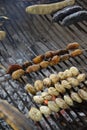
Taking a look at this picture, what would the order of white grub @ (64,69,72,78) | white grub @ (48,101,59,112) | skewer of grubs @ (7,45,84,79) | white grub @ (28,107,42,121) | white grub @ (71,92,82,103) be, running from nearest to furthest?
white grub @ (28,107,42,121)
white grub @ (48,101,59,112)
white grub @ (71,92,82,103)
white grub @ (64,69,72,78)
skewer of grubs @ (7,45,84,79)

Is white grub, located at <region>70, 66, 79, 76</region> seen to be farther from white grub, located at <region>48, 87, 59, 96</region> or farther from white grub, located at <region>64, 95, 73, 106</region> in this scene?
white grub, located at <region>64, 95, 73, 106</region>

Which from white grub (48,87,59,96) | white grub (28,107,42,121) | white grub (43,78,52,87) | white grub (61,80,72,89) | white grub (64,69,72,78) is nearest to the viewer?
white grub (28,107,42,121)

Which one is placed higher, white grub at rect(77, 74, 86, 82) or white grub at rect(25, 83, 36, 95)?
white grub at rect(25, 83, 36, 95)

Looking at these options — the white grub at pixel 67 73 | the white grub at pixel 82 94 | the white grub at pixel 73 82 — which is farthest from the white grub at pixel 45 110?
the white grub at pixel 67 73

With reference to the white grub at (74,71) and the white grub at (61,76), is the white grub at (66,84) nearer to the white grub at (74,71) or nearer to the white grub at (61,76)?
the white grub at (61,76)

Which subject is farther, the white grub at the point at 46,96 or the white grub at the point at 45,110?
the white grub at the point at 46,96

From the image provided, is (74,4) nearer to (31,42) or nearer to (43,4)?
(43,4)

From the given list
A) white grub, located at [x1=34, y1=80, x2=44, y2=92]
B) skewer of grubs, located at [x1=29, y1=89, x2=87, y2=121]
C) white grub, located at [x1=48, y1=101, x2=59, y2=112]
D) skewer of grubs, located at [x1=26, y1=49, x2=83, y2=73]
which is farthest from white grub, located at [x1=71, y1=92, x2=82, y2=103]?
skewer of grubs, located at [x1=26, y1=49, x2=83, y2=73]

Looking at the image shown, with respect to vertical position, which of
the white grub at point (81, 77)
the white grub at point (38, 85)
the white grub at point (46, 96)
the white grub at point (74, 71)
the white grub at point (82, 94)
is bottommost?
the white grub at point (82, 94)
